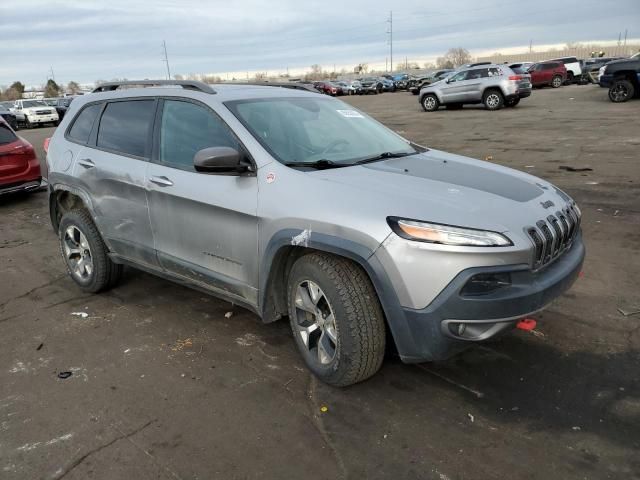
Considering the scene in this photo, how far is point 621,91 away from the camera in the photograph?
66.2ft

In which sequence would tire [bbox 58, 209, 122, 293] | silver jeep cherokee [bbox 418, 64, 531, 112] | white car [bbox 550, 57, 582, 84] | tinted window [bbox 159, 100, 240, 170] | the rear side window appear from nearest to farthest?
tinted window [bbox 159, 100, 240, 170] → tire [bbox 58, 209, 122, 293] → the rear side window → silver jeep cherokee [bbox 418, 64, 531, 112] → white car [bbox 550, 57, 582, 84]

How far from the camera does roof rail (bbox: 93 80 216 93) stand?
12.7ft

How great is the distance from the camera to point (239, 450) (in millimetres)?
2740

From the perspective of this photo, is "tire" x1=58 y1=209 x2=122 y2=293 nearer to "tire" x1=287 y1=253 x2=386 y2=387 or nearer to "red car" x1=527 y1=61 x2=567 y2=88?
"tire" x1=287 y1=253 x2=386 y2=387

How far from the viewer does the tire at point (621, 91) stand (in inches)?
774

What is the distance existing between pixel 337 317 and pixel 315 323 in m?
0.35

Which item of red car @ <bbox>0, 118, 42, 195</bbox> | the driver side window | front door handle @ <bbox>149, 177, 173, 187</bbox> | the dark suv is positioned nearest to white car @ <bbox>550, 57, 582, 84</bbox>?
the dark suv

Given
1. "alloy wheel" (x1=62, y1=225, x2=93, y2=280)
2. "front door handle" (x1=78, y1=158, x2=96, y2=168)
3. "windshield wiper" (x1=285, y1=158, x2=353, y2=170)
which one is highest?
"windshield wiper" (x1=285, y1=158, x2=353, y2=170)

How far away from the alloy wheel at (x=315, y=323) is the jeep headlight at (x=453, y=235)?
675 mm

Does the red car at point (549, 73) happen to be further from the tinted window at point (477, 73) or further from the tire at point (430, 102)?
the tinted window at point (477, 73)

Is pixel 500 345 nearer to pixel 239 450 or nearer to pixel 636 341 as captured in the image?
pixel 636 341

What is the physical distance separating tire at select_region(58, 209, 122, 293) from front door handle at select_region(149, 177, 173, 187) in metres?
1.12

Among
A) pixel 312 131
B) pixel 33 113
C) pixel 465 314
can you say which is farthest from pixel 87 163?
pixel 33 113

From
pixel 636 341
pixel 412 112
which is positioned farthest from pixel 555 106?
pixel 636 341
